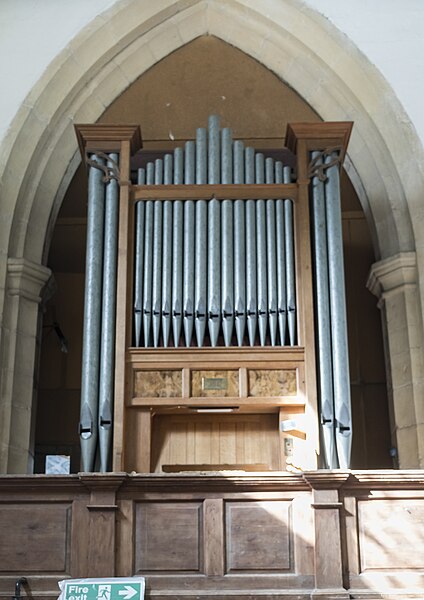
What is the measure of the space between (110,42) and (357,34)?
242 cm

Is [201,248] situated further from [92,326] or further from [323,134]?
[323,134]

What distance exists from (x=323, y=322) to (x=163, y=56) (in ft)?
12.4

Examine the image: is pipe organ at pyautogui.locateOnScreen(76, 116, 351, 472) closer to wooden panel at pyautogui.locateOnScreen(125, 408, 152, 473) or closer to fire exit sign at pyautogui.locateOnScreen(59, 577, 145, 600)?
wooden panel at pyautogui.locateOnScreen(125, 408, 152, 473)

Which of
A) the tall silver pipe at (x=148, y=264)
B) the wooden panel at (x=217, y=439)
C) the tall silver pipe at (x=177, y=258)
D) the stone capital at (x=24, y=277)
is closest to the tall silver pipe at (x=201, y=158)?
the tall silver pipe at (x=177, y=258)

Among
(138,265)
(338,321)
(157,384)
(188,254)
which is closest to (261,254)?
(188,254)

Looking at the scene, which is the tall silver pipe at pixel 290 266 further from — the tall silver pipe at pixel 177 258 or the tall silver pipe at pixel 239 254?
the tall silver pipe at pixel 177 258

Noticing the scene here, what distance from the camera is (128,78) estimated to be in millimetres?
11000

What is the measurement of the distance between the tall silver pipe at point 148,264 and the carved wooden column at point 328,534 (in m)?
1.91

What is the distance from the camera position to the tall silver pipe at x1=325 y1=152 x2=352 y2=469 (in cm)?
844

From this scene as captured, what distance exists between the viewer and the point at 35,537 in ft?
26.0

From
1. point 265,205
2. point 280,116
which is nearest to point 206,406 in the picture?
point 265,205

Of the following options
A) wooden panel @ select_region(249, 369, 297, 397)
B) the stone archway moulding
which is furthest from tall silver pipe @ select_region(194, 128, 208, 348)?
the stone archway moulding

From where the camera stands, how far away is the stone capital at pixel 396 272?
1012 cm

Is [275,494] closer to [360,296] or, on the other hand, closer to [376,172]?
[376,172]
